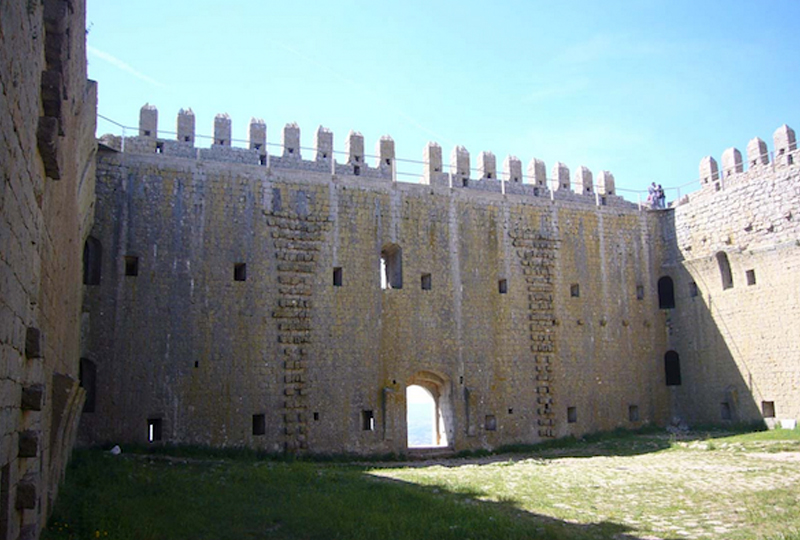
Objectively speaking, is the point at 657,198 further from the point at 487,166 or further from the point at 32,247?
the point at 32,247

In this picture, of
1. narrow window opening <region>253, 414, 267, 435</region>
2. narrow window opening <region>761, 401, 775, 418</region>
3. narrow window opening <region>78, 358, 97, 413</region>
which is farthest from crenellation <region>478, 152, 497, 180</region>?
narrow window opening <region>78, 358, 97, 413</region>

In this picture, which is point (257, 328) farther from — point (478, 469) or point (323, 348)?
point (478, 469)

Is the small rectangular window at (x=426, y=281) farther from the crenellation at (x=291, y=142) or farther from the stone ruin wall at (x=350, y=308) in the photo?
the crenellation at (x=291, y=142)

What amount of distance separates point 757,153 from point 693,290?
4466mm

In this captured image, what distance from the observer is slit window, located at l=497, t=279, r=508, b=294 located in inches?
796

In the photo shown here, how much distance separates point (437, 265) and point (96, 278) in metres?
8.60

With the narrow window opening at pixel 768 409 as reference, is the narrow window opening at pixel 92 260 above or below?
above

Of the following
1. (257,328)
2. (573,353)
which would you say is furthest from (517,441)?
(257,328)

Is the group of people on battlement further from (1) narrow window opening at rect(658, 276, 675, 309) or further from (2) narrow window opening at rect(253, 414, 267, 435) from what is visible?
(2) narrow window opening at rect(253, 414, 267, 435)

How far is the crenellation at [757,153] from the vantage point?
20.0 metres

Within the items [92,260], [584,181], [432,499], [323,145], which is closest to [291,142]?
[323,145]

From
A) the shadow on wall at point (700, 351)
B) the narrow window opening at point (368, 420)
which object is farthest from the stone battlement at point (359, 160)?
the narrow window opening at point (368, 420)

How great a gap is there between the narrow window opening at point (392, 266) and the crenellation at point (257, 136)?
4205 mm

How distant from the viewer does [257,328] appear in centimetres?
1697
